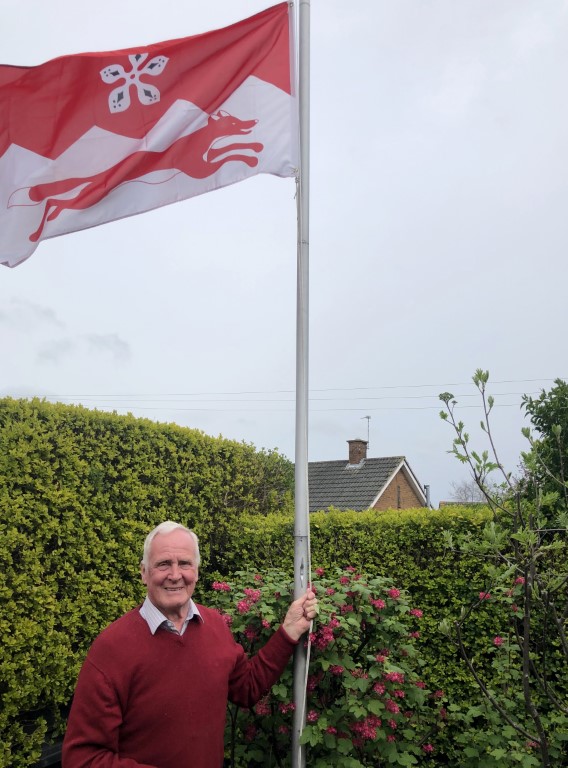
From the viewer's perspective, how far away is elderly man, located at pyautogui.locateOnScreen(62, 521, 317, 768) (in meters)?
2.37

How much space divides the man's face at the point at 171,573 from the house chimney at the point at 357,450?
2331cm

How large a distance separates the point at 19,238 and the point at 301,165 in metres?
1.96

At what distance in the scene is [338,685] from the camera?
3750 mm

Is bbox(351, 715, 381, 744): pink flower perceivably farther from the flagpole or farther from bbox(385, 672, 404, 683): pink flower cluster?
the flagpole

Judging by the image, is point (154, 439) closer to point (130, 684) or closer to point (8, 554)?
point (8, 554)

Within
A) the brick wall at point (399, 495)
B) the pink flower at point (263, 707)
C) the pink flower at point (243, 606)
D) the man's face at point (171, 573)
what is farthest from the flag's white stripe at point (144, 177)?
the brick wall at point (399, 495)

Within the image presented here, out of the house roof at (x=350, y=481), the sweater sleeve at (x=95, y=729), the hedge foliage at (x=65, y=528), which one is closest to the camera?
the sweater sleeve at (x=95, y=729)

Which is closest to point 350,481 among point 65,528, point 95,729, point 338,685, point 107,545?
point 107,545

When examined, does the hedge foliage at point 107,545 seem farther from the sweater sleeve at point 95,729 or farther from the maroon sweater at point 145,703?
the sweater sleeve at point 95,729

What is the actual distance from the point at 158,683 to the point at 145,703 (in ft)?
0.25

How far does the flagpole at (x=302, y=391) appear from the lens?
3.28 m

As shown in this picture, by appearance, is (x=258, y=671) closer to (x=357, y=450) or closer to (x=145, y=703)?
(x=145, y=703)

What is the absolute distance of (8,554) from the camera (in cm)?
507

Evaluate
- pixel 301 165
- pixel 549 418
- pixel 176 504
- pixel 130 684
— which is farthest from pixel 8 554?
pixel 549 418
